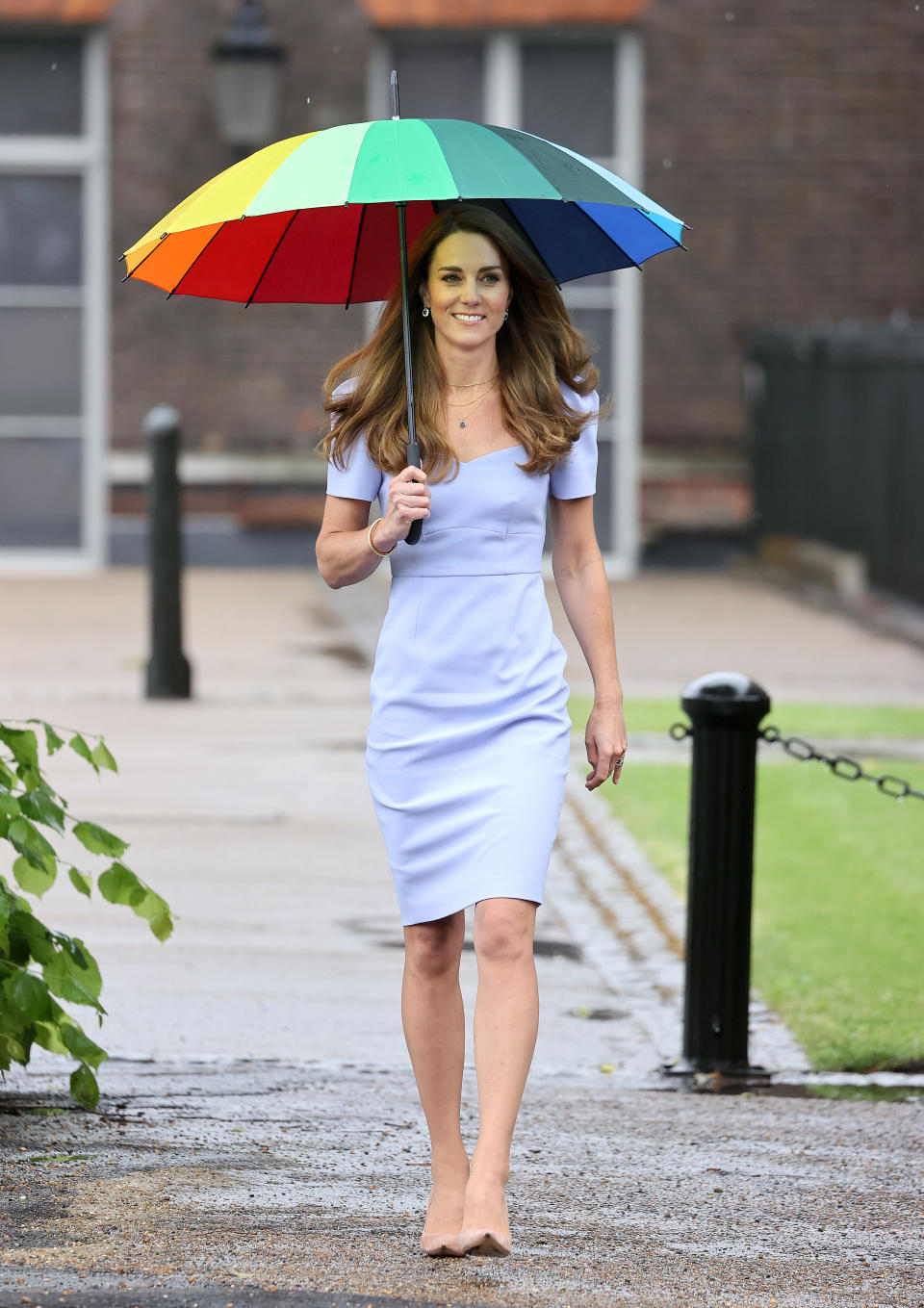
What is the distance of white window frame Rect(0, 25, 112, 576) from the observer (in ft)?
52.9

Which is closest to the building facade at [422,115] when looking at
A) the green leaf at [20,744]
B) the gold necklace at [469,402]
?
the green leaf at [20,744]

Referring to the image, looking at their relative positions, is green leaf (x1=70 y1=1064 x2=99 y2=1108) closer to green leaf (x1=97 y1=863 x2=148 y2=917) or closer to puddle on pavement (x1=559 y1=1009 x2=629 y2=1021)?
green leaf (x1=97 y1=863 x2=148 y2=917)

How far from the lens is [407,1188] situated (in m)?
4.10

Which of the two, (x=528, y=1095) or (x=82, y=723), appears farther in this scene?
(x=82, y=723)

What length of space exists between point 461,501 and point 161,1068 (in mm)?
1842

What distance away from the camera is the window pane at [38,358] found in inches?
643

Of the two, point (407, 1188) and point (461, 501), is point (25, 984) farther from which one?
point (461, 501)

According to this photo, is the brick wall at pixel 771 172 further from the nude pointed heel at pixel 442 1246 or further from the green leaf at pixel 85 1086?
the nude pointed heel at pixel 442 1246

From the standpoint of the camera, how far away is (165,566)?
1020 centimetres

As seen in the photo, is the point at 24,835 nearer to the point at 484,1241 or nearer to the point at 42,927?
the point at 42,927

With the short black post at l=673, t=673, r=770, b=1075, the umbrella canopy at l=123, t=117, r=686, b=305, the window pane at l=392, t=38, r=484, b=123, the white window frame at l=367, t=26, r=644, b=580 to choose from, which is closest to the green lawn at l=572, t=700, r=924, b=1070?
the short black post at l=673, t=673, r=770, b=1075

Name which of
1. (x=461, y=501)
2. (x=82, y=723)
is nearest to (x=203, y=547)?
(x=82, y=723)

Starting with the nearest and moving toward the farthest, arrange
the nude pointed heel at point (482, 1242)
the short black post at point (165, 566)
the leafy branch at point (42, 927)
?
the nude pointed heel at point (482, 1242) < the leafy branch at point (42, 927) < the short black post at point (165, 566)

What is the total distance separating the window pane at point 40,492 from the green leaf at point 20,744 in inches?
491
